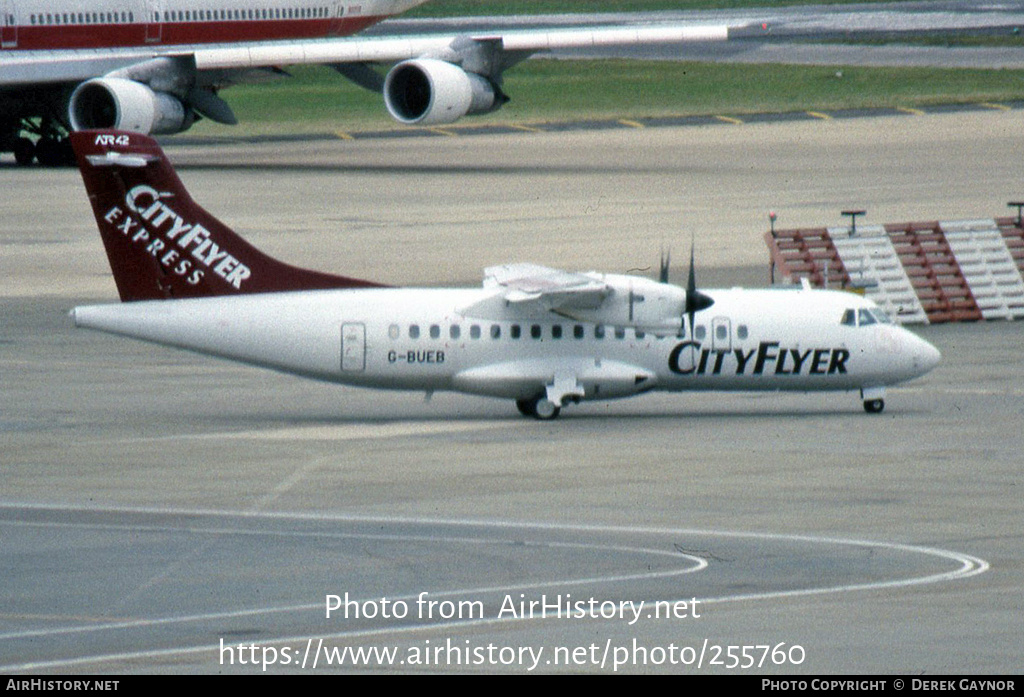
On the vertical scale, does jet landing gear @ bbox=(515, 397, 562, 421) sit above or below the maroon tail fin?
below

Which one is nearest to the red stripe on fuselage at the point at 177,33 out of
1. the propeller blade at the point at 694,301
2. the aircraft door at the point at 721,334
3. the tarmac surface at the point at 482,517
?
the tarmac surface at the point at 482,517

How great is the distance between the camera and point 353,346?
38531 millimetres

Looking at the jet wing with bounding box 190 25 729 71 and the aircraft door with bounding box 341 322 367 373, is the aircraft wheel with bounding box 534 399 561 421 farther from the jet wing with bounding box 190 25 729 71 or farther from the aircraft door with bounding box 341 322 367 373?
the jet wing with bounding box 190 25 729 71

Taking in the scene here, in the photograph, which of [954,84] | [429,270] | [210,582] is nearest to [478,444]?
[210,582]

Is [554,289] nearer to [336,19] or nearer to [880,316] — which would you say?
[880,316]

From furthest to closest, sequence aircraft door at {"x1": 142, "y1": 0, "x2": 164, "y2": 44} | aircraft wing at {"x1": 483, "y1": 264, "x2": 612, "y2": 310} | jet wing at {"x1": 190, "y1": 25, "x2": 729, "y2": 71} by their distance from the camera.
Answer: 1. aircraft door at {"x1": 142, "y1": 0, "x2": 164, "y2": 44}
2. jet wing at {"x1": 190, "y1": 25, "x2": 729, "y2": 71}
3. aircraft wing at {"x1": 483, "y1": 264, "x2": 612, "y2": 310}

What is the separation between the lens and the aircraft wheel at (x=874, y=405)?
40125 millimetres

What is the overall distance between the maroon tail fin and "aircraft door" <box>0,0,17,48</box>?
3887 cm

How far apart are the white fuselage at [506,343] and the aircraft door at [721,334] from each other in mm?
18

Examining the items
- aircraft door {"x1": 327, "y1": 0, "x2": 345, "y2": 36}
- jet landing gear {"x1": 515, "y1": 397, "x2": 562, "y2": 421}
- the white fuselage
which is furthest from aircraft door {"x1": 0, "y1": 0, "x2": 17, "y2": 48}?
jet landing gear {"x1": 515, "y1": 397, "x2": 562, "y2": 421}

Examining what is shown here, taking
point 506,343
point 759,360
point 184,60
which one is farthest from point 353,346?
point 184,60

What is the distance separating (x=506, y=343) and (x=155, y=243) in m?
6.43

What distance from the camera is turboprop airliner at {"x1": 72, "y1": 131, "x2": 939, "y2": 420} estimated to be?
38438 millimetres

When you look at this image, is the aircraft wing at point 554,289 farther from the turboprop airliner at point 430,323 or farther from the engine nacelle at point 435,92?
the engine nacelle at point 435,92
